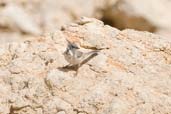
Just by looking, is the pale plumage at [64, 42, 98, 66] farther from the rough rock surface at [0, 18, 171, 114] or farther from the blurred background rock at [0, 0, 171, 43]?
the blurred background rock at [0, 0, 171, 43]

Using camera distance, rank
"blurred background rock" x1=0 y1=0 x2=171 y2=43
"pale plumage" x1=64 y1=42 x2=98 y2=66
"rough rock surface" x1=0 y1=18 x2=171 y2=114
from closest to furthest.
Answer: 1. "rough rock surface" x1=0 y1=18 x2=171 y2=114
2. "pale plumage" x1=64 y1=42 x2=98 y2=66
3. "blurred background rock" x1=0 y1=0 x2=171 y2=43

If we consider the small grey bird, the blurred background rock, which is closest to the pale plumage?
the small grey bird

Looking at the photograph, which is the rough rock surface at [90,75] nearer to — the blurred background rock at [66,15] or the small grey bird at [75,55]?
the small grey bird at [75,55]

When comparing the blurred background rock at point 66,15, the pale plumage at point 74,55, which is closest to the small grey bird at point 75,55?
the pale plumage at point 74,55

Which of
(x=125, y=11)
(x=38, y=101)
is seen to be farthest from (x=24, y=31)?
(x=38, y=101)

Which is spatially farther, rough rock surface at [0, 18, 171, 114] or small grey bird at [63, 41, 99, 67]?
small grey bird at [63, 41, 99, 67]

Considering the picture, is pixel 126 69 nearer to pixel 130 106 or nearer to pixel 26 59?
pixel 130 106
